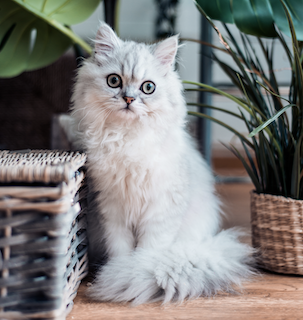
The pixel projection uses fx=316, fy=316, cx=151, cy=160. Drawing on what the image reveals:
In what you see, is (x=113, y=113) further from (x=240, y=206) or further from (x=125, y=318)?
(x=240, y=206)

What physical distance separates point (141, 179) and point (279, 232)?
1.51 feet

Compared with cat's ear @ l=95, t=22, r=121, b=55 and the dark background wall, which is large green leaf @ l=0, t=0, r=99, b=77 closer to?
cat's ear @ l=95, t=22, r=121, b=55

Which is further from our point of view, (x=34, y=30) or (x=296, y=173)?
(x=34, y=30)

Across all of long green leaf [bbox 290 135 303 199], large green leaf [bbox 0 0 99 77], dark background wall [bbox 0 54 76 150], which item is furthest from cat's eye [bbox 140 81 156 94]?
dark background wall [bbox 0 54 76 150]

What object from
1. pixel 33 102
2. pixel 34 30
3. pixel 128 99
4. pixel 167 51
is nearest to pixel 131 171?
pixel 128 99

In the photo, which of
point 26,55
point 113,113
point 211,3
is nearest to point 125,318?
point 113,113

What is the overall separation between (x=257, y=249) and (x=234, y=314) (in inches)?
11.5

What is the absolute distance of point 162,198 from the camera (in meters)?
0.97

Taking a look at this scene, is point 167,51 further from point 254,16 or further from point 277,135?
point 277,135

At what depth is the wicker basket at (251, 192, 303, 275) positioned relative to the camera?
95cm

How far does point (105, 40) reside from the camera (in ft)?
3.31

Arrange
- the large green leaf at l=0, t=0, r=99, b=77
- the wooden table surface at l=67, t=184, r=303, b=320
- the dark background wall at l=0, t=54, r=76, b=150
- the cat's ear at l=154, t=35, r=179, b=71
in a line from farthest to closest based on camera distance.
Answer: the dark background wall at l=0, t=54, r=76, b=150
the large green leaf at l=0, t=0, r=99, b=77
the cat's ear at l=154, t=35, r=179, b=71
the wooden table surface at l=67, t=184, r=303, b=320

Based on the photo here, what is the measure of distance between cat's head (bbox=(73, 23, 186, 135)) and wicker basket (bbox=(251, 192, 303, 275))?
39 centimetres

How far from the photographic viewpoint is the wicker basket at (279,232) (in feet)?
3.12
